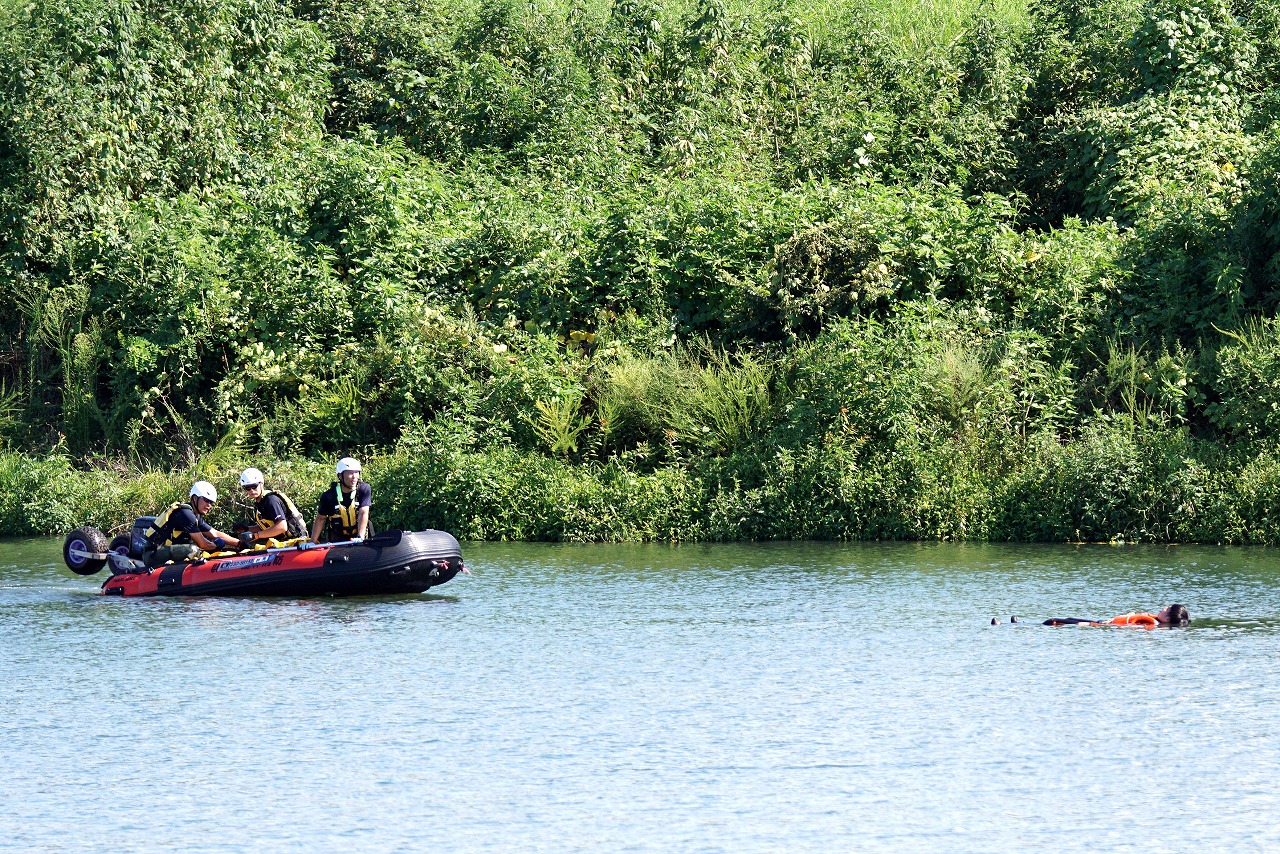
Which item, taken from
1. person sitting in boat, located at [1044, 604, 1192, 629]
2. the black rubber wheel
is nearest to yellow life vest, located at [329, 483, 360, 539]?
the black rubber wheel

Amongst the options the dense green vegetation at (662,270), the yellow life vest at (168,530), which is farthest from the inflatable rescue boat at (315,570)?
the dense green vegetation at (662,270)

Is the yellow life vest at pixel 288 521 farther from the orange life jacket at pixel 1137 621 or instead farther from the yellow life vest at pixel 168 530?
the orange life jacket at pixel 1137 621

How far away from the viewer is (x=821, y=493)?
63.3ft

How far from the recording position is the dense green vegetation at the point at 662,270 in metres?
19.6

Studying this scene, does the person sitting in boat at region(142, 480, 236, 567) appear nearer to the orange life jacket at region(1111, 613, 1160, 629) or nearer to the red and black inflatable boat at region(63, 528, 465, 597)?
the red and black inflatable boat at region(63, 528, 465, 597)

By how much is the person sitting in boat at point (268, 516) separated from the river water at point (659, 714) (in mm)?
810

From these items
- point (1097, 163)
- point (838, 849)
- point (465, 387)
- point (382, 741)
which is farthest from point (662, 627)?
point (1097, 163)

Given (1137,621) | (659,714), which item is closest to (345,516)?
(659,714)

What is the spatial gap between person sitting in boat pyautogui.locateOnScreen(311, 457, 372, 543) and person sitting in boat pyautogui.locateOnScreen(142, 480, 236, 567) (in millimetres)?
1091

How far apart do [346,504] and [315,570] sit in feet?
2.61

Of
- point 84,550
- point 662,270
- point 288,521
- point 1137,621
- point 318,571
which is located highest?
point 662,270

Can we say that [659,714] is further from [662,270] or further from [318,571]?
[662,270]

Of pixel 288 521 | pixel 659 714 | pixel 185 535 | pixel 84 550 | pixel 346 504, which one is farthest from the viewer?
pixel 84 550

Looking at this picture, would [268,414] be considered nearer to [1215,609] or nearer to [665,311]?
[665,311]
